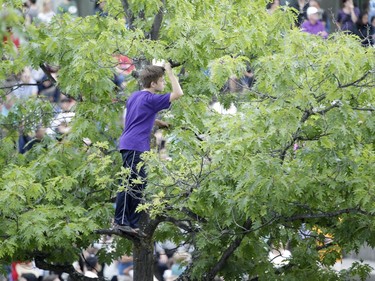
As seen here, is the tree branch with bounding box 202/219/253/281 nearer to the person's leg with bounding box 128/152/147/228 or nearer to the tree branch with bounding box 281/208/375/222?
the tree branch with bounding box 281/208/375/222

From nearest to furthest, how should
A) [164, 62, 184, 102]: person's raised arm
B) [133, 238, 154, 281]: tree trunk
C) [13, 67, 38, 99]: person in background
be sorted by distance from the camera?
1. [164, 62, 184, 102]: person's raised arm
2. [133, 238, 154, 281]: tree trunk
3. [13, 67, 38, 99]: person in background

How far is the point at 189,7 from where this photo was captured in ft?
41.6

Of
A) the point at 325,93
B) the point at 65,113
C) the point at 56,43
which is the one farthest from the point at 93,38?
the point at 325,93

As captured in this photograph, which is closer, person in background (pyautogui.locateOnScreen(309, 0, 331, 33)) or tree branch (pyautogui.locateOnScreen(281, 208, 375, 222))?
tree branch (pyautogui.locateOnScreen(281, 208, 375, 222))

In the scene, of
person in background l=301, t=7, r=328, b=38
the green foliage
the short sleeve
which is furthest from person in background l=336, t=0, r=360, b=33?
the short sleeve

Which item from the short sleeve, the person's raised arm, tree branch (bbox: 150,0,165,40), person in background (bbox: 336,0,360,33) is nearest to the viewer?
the person's raised arm

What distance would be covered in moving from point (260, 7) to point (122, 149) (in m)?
2.90

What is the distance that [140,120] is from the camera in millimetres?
11578

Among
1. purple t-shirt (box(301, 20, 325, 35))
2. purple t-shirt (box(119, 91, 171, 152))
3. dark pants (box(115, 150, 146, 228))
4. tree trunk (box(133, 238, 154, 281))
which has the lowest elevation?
purple t-shirt (box(301, 20, 325, 35))

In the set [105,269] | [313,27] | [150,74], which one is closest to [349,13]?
[313,27]

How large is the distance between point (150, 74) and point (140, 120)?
47 cm

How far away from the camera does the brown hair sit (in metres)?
11.4

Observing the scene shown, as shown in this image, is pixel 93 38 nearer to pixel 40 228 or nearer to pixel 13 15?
pixel 40 228

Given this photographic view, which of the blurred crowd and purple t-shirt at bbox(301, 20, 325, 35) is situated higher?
purple t-shirt at bbox(301, 20, 325, 35)
